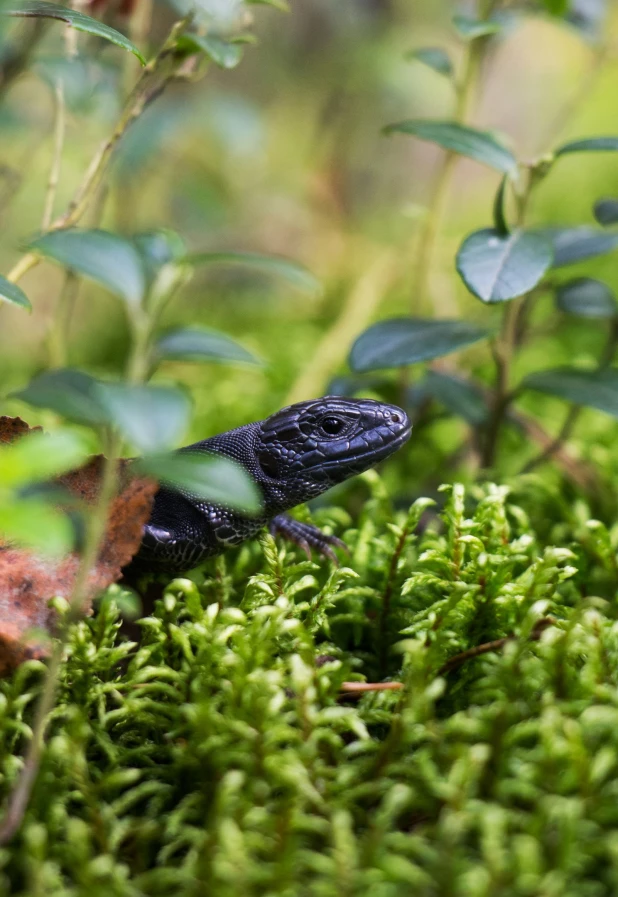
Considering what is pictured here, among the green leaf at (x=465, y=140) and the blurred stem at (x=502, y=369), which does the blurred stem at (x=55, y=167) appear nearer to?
the green leaf at (x=465, y=140)

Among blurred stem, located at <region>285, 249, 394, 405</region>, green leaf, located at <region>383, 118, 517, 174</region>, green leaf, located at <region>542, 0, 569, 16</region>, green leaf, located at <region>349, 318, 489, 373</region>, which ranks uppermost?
green leaf, located at <region>542, 0, 569, 16</region>

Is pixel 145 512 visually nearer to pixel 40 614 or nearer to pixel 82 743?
pixel 40 614

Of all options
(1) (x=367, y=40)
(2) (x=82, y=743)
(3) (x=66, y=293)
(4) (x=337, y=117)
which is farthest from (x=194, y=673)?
(4) (x=337, y=117)

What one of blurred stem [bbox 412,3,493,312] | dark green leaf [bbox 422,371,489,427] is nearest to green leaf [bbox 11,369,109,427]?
dark green leaf [bbox 422,371,489,427]

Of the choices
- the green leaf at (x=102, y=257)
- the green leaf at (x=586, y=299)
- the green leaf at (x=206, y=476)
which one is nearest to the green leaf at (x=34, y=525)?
the green leaf at (x=206, y=476)

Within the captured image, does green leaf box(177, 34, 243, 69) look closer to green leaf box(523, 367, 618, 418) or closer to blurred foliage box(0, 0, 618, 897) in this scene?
blurred foliage box(0, 0, 618, 897)

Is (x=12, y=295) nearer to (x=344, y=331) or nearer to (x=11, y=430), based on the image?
(x=11, y=430)
